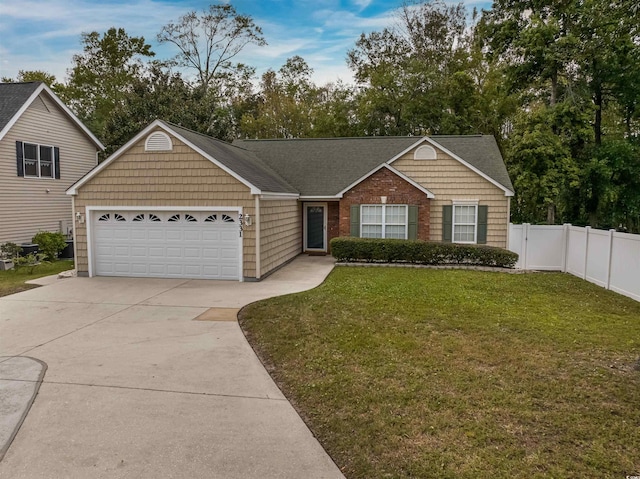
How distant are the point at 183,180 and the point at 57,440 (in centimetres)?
954

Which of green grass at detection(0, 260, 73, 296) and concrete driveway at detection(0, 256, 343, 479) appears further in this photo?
green grass at detection(0, 260, 73, 296)

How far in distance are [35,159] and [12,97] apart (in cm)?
243

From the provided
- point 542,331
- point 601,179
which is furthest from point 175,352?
point 601,179

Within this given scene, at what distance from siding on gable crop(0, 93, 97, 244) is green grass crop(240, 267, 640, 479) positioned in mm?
12323

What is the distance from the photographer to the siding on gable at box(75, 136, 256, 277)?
1303 centimetres

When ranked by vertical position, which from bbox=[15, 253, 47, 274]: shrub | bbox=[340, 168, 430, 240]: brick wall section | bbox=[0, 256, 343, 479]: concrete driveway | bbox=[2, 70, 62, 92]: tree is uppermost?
bbox=[2, 70, 62, 92]: tree

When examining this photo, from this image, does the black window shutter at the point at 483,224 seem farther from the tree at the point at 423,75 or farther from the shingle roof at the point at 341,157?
the tree at the point at 423,75

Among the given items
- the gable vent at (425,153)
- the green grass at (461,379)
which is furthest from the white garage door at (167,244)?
the gable vent at (425,153)

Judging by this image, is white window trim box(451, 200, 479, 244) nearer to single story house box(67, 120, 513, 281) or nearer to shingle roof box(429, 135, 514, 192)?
single story house box(67, 120, 513, 281)

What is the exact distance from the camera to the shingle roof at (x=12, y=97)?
1667 cm

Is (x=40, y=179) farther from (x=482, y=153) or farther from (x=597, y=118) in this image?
(x=597, y=118)

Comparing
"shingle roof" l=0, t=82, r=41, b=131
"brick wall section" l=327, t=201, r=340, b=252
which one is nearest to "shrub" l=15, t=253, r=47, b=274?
"shingle roof" l=0, t=82, r=41, b=131

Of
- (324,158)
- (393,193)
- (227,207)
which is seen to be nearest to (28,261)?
(227,207)

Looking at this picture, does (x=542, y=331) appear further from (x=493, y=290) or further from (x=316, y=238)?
(x=316, y=238)
